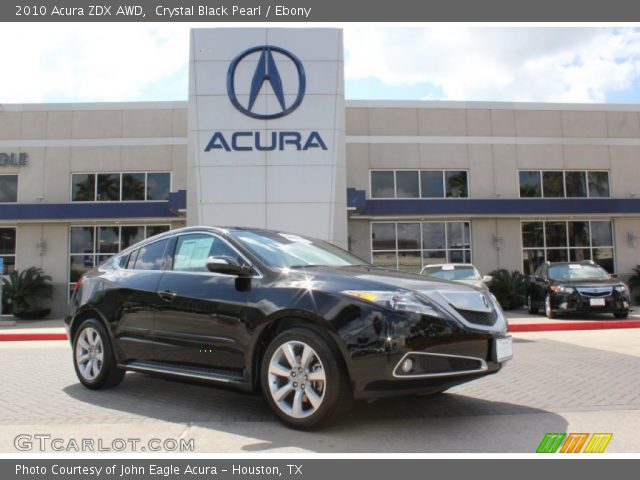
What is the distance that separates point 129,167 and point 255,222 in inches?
302

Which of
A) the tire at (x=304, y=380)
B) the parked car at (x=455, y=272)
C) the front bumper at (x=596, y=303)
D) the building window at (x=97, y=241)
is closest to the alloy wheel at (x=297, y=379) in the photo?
the tire at (x=304, y=380)

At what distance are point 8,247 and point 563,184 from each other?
21363 mm

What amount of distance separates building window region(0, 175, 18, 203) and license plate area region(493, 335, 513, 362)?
20.8 meters

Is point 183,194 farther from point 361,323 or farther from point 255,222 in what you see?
point 361,323

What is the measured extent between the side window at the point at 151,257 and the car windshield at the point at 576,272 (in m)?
12.0

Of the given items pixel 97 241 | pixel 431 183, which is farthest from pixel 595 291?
pixel 97 241

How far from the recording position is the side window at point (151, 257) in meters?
5.33

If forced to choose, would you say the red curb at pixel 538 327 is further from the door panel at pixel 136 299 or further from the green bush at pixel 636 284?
the green bush at pixel 636 284

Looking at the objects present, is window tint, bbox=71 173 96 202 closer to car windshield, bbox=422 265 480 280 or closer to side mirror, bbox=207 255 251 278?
car windshield, bbox=422 265 480 280

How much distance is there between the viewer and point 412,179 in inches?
816

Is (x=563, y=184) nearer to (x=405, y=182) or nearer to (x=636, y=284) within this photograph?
(x=636, y=284)

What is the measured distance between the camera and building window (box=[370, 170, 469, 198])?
2055 centimetres

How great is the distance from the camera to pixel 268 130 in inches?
619

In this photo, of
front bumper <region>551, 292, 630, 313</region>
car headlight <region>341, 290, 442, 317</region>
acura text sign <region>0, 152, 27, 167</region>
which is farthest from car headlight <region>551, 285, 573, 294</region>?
acura text sign <region>0, 152, 27, 167</region>
